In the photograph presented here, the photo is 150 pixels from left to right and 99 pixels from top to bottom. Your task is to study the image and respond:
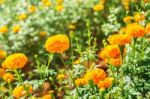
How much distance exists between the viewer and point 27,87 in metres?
2.77

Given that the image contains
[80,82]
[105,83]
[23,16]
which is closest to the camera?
[105,83]

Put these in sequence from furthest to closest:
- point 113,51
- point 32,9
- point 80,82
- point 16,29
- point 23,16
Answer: point 32,9, point 23,16, point 16,29, point 80,82, point 113,51

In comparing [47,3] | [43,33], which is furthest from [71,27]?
[47,3]

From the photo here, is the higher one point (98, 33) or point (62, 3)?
point (62, 3)

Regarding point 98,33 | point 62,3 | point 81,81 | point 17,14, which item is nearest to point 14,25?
point 17,14

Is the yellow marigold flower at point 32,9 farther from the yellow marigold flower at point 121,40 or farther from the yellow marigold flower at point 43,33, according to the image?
the yellow marigold flower at point 121,40

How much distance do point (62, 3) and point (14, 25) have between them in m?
0.70

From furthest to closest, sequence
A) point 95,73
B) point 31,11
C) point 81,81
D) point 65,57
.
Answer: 1. point 31,11
2. point 65,57
3. point 81,81
4. point 95,73

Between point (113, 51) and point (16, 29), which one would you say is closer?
point (113, 51)

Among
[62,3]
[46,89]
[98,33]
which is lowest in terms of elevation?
[46,89]

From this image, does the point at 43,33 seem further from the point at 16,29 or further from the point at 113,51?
the point at 113,51

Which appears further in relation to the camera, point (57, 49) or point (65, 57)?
point (65, 57)

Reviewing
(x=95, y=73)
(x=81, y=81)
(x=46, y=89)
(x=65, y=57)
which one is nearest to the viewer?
(x=95, y=73)

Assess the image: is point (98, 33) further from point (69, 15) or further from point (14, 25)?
point (14, 25)
